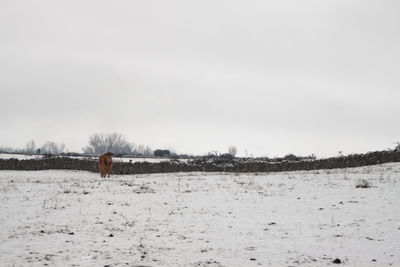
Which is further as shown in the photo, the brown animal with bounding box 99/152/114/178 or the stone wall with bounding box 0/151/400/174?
the stone wall with bounding box 0/151/400/174

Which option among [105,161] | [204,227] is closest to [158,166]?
[105,161]

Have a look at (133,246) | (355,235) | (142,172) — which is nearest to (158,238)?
(133,246)

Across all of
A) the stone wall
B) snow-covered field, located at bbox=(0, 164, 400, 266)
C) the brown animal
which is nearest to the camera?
snow-covered field, located at bbox=(0, 164, 400, 266)

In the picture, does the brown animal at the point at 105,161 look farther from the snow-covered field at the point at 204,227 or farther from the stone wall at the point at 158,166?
the snow-covered field at the point at 204,227

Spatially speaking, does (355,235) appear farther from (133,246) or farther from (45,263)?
(45,263)

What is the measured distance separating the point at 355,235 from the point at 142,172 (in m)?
26.2

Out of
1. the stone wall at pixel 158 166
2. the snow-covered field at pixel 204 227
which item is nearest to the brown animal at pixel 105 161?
the stone wall at pixel 158 166

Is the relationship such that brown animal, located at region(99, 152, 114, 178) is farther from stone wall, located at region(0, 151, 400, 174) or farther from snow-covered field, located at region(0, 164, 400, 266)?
snow-covered field, located at region(0, 164, 400, 266)

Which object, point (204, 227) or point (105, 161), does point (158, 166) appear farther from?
point (204, 227)

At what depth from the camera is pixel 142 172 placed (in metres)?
32.8

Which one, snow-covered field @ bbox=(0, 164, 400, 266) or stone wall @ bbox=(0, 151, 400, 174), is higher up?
stone wall @ bbox=(0, 151, 400, 174)

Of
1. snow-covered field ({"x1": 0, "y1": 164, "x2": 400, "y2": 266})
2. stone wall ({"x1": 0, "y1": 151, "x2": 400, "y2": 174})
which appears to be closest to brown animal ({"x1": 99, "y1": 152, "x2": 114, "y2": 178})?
stone wall ({"x1": 0, "y1": 151, "x2": 400, "y2": 174})

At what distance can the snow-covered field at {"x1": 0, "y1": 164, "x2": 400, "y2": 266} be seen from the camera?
22.4 ft

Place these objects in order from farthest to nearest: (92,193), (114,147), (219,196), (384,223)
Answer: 1. (114,147)
2. (92,193)
3. (219,196)
4. (384,223)
